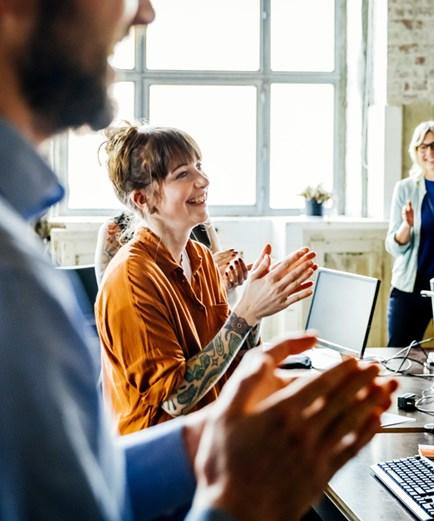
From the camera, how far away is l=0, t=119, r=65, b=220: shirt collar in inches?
26.2

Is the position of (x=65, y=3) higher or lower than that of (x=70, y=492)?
higher

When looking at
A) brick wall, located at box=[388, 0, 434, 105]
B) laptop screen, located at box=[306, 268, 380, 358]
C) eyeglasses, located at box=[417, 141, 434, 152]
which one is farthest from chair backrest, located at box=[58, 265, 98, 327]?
brick wall, located at box=[388, 0, 434, 105]

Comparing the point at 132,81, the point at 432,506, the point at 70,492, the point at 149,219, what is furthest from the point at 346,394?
the point at 132,81

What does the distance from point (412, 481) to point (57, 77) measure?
4.50 feet

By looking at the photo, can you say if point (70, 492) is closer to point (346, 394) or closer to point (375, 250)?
point (346, 394)

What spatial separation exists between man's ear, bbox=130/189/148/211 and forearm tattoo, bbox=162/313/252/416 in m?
0.43

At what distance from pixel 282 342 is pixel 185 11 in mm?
5660

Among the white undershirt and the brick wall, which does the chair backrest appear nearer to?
the white undershirt

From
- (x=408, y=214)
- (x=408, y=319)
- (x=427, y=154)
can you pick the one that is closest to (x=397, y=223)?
(x=408, y=214)

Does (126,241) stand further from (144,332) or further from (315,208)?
(315,208)

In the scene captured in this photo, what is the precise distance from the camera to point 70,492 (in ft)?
1.88

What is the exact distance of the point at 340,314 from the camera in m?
3.23

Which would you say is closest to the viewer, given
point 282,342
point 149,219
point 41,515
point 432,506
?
point 41,515

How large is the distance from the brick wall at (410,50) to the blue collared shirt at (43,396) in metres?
5.42
